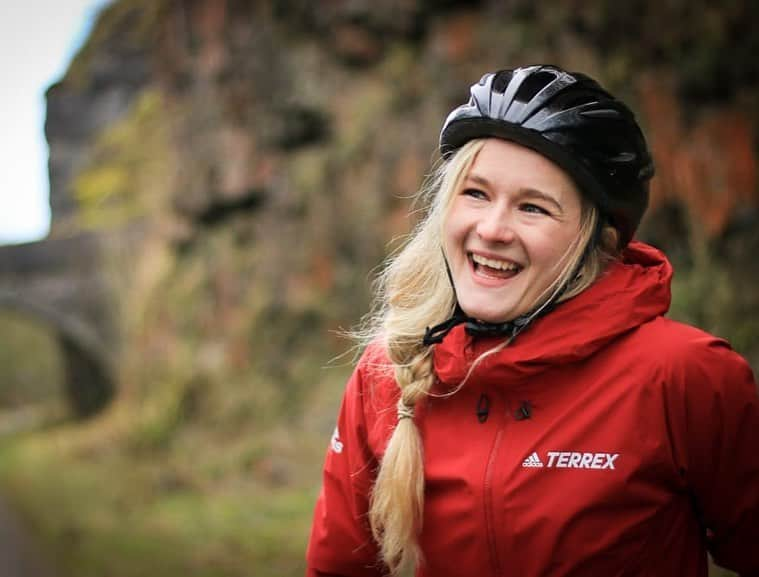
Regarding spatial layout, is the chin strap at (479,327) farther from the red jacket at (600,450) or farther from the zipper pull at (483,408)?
the zipper pull at (483,408)

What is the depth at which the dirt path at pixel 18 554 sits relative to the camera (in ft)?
29.3

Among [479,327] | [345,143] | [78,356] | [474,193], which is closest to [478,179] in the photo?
[474,193]

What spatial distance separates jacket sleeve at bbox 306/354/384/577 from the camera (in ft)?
6.61

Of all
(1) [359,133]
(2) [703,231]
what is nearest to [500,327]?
(2) [703,231]

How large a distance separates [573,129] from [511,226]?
227mm

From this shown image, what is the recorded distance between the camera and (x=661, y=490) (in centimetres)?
173

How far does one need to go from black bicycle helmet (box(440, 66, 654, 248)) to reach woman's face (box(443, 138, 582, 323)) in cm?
4

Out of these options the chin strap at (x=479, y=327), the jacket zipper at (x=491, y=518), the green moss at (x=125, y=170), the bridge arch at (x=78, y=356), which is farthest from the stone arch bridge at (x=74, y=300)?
the jacket zipper at (x=491, y=518)

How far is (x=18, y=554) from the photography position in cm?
966

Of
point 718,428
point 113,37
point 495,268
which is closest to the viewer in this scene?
point 718,428

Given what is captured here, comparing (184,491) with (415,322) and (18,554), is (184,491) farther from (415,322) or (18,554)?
(415,322)

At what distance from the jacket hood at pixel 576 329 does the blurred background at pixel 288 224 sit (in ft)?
11.6

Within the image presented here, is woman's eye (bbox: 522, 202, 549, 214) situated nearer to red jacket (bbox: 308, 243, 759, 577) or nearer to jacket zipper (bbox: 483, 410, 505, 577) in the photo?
red jacket (bbox: 308, 243, 759, 577)

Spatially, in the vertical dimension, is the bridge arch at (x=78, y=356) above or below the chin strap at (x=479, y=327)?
above
